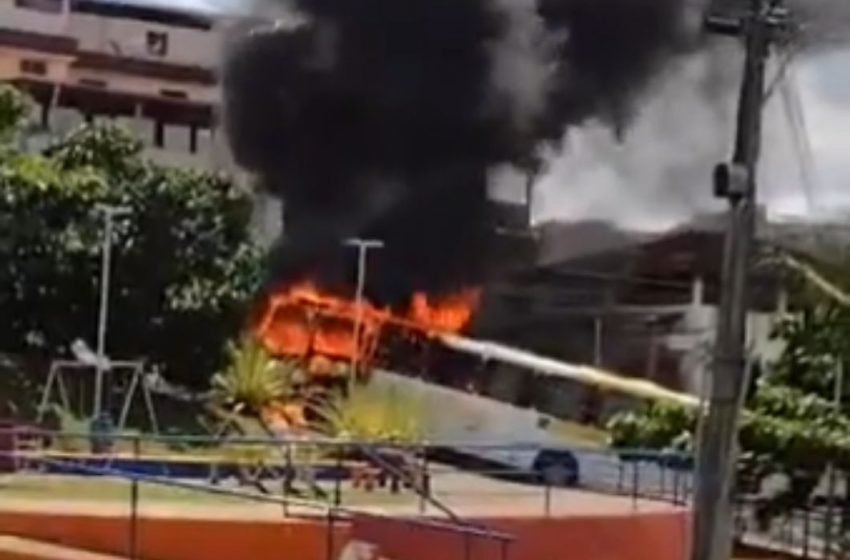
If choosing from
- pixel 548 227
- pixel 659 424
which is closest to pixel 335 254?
pixel 548 227

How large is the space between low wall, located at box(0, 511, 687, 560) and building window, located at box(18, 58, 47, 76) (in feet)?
78.3

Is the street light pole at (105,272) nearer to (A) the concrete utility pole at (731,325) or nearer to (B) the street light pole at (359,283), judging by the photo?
(B) the street light pole at (359,283)

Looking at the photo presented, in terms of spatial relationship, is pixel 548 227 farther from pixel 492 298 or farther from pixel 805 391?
pixel 805 391

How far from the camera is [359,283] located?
2361 centimetres

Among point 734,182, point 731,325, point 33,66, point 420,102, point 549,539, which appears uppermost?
point 33,66

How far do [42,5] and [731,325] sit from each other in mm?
29434

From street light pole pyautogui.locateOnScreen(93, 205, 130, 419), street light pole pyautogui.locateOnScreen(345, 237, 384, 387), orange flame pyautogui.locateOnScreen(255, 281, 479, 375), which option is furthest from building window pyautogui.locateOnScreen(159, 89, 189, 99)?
street light pole pyautogui.locateOnScreen(345, 237, 384, 387)

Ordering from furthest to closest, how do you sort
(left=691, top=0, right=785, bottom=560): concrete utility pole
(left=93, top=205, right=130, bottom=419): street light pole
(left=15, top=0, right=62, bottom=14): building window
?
(left=15, top=0, right=62, bottom=14): building window
(left=93, top=205, right=130, bottom=419): street light pole
(left=691, top=0, right=785, bottom=560): concrete utility pole

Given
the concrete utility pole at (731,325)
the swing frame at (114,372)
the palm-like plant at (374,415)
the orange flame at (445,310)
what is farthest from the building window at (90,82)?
the concrete utility pole at (731,325)

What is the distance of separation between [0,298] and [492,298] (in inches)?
312

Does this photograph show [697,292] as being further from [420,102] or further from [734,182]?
[734,182]

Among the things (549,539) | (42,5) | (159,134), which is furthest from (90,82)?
(549,539)

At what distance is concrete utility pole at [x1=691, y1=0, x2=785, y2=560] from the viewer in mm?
9406

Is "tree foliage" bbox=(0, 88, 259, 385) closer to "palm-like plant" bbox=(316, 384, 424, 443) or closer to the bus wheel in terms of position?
"palm-like plant" bbox=(316, 384, 424, 443)
